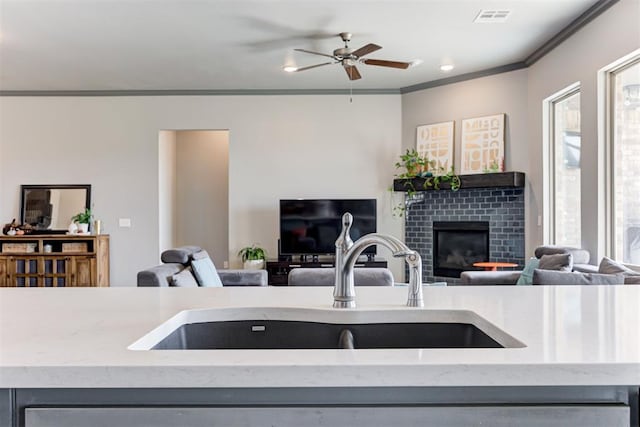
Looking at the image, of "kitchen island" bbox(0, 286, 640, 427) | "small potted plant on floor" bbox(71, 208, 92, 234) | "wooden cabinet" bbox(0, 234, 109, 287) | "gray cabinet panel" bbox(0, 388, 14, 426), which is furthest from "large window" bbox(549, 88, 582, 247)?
"small potted plant on floor" bbox(71, 208, 92, 234)

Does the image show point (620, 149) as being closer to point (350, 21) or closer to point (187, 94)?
point (350, 21)

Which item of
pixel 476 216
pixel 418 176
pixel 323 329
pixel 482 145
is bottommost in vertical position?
pixel 323 329

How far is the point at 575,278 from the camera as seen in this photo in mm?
3105

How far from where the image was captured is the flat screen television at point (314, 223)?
6164 mm

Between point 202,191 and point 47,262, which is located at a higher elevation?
point 202,191

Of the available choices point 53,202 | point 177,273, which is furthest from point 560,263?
point 53,202

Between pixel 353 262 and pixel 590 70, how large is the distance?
3933 mm

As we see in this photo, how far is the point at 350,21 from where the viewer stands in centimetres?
425

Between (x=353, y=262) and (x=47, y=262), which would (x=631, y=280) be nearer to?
(x=353, y=262)

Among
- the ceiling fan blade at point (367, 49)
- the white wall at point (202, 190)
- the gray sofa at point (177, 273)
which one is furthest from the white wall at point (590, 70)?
the white wall at point (202, 190)

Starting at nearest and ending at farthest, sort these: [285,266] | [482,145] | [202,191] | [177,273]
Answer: [177,273] → [482,145] → [285,266] → [202,191]

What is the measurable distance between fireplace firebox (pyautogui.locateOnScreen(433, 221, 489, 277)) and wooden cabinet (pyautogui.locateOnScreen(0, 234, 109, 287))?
432 cm

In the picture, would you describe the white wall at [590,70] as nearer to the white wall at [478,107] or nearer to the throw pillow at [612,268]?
the white wall at [478,107]

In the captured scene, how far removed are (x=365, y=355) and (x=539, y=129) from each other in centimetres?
506
